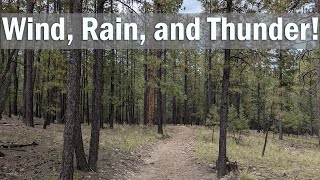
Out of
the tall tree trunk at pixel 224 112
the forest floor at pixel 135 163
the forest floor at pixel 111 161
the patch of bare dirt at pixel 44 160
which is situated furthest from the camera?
the tall tree trunk at pixel 224 112

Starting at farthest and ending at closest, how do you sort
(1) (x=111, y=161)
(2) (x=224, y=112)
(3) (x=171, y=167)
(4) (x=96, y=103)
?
(3) (x=171, y=167), (1) (x=111, y=161), (2) (x=224, y=112), (4) (x=96, y=103)

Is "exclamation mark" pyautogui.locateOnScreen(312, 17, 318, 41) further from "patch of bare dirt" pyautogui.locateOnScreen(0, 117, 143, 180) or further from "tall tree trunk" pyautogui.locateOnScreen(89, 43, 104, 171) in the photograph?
"patch of bare dirt" pyautogui.locateOnScreen(0, 117, 143, 180)

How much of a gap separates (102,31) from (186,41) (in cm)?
1576

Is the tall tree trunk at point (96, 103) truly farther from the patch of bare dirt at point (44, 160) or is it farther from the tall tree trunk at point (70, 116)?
the tall tree trunk at point (70, 116)

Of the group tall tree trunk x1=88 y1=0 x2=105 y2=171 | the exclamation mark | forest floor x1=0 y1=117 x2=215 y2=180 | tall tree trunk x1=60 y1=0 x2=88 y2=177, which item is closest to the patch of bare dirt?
forest floor x1=0 y1=117 x2=215 y2=180

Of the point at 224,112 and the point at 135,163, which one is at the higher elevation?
the point at 224,112

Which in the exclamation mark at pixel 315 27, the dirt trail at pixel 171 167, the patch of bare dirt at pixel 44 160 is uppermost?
the exclamation mark at pixel 315 27

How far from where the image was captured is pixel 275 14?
12.0 meters

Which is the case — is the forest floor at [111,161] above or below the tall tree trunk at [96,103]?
below

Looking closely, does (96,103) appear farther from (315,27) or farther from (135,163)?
(315,27)

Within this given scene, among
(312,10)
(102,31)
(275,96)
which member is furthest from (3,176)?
(275,96)

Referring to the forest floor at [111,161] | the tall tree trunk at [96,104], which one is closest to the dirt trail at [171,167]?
the forest floor at [111,161]

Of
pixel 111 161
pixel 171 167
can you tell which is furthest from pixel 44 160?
pixel 171 167

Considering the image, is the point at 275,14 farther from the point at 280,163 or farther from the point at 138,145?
the point at 138,145
